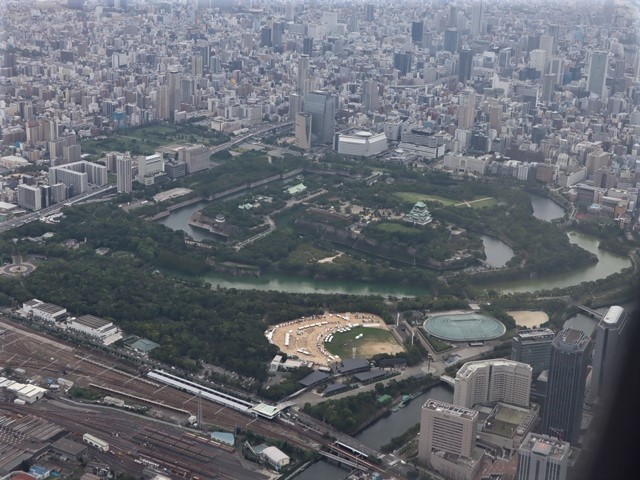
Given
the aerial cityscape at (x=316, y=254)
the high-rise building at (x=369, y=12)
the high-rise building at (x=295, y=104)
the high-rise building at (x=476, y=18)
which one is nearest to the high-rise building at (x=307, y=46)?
A: the aerial cityscape at (x=316, y=254)

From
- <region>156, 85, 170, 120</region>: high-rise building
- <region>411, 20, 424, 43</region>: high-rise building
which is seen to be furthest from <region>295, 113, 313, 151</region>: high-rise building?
<region>411, 20, 424, 43</region>: high-rise building

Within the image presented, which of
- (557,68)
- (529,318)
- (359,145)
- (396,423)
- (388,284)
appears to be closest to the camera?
(396,423)

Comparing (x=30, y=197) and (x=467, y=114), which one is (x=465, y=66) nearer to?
(x=467, y=114)

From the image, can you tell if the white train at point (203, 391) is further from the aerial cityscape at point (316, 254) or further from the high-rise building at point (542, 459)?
the high-rise building at point (542, 459)

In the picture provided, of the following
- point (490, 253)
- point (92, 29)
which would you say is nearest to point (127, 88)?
point (92, 29)

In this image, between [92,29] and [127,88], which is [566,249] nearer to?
[127,88]

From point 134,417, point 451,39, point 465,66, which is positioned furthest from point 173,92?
point 134,417

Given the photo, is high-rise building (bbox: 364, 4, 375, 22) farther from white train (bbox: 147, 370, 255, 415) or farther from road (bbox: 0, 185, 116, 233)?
white train (bbox: 147, 370, 255, 415)
